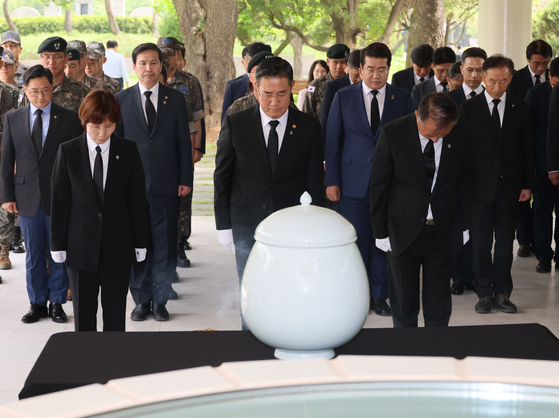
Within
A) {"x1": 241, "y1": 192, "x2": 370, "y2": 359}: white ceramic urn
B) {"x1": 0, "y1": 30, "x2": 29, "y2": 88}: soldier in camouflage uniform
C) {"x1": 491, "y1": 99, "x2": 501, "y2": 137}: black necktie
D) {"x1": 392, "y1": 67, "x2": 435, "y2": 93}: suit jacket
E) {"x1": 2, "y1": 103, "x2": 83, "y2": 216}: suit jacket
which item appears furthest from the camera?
{"x1": 0, "y1": 30, "x2": 29, "y2": 88}: soldier in camouflage uniform

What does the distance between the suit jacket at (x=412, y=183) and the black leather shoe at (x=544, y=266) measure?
2816 millimetres

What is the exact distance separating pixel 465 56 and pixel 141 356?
414cm

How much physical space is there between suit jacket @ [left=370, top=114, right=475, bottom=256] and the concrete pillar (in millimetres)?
6167

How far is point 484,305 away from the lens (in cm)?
460

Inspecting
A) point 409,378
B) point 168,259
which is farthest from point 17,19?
point 409,378

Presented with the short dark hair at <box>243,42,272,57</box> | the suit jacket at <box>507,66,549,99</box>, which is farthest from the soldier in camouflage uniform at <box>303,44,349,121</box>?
the suit jacket at <box>507,66,549,99</box>

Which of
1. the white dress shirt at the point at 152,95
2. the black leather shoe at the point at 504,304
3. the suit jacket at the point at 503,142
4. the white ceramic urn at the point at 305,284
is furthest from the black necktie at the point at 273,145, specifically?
the black leather shoe at the point at 504,304

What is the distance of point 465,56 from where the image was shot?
502 centimetres

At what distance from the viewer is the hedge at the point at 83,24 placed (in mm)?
26219

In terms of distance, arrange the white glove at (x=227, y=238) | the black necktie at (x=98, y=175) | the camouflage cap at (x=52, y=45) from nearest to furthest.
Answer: the black necktie at (x=98, y=175)
the white glove at (x=227, y=238)
the camouflage cap at (x=52, y=45)

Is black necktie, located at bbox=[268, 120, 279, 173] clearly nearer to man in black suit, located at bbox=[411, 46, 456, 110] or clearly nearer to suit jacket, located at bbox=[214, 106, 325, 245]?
suit jacket, located at bbox=[214, 106, 325, 245]

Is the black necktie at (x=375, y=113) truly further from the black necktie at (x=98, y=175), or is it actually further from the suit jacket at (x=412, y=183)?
the black necktie at (x=98, y=175)

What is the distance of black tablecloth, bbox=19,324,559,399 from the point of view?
1509 mm

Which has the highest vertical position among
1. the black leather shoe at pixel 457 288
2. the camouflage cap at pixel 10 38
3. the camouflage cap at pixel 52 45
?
the camouflage cap at pixel 10 38
